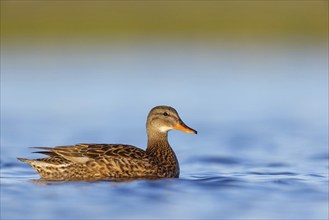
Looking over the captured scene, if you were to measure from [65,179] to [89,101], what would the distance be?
10829 mm

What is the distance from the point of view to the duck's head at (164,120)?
45.0 feet

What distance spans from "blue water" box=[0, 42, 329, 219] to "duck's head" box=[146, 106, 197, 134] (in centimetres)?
66

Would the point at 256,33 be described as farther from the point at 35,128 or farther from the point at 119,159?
the point at 119,159

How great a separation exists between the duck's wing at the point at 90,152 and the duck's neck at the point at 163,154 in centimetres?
35

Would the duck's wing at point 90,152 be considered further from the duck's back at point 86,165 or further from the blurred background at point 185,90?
the blurred background at point 185,90

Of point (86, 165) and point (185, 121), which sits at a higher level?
point (185, 121)

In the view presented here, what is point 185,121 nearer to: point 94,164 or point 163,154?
point 163,154

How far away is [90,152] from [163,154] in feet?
3.47

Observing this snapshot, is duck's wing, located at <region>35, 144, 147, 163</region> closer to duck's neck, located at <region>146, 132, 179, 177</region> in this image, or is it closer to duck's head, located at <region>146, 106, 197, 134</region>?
duck's neck, located at <region>146, 132, 179, 177</region>

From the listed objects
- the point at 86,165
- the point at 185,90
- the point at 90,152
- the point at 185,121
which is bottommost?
the point at 86,165

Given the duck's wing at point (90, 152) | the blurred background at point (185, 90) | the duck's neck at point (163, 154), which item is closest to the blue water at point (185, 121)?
the blurred background at point (185, 90)

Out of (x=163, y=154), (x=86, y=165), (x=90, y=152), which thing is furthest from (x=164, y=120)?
(x=86, y=165)

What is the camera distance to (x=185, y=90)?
25703 millimetres

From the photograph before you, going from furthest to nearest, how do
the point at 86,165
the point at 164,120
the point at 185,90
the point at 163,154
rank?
1. the point at 185,90
2. the point at 164,120
3. the point at 163,154
4. the point at 86,165
